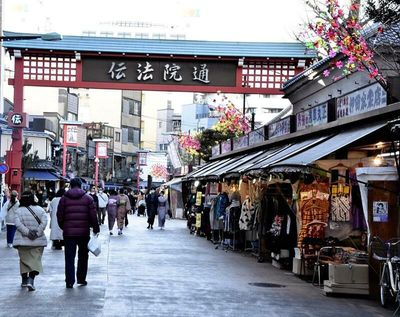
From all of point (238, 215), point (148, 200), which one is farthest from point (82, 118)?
point (238, 215)

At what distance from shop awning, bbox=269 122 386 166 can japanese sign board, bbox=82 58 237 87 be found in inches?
494

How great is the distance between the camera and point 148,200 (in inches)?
1232

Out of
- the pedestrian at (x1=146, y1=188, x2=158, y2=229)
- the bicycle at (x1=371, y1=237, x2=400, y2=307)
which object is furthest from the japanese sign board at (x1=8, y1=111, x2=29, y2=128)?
the bicycle at (x1=371, y1=237, x2=400, y2=307)

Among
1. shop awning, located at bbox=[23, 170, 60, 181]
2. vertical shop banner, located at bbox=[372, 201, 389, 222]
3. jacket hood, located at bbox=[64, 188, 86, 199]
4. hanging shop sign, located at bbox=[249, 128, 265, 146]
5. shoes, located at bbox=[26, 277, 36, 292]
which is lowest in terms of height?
shoes, located at bbox=[26, 277, 36, 292]

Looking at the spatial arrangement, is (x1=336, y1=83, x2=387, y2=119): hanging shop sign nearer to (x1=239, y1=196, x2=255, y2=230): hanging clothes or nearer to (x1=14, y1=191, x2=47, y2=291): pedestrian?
(x1=239, y1=196, x2=255, y2=230): hanging clothes

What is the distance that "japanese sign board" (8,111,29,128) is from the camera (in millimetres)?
26375

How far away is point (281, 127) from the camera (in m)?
19.4

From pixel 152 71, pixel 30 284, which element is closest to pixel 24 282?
pixel 30 284

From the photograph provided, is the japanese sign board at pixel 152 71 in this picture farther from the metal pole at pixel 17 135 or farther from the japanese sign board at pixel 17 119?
the japanese sign board at pixel 17 119

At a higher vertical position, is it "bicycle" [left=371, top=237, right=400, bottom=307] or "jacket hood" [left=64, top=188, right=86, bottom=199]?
"jacket hood" [left=64, top=188, right=86, bottom=199]

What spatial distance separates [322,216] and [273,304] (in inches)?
161

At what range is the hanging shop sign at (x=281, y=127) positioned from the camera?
59.9 feet

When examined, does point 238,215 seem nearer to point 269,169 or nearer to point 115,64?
point 269,169

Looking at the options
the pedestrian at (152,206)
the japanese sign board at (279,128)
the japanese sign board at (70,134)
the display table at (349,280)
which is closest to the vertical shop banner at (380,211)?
the display table at (349,280)
